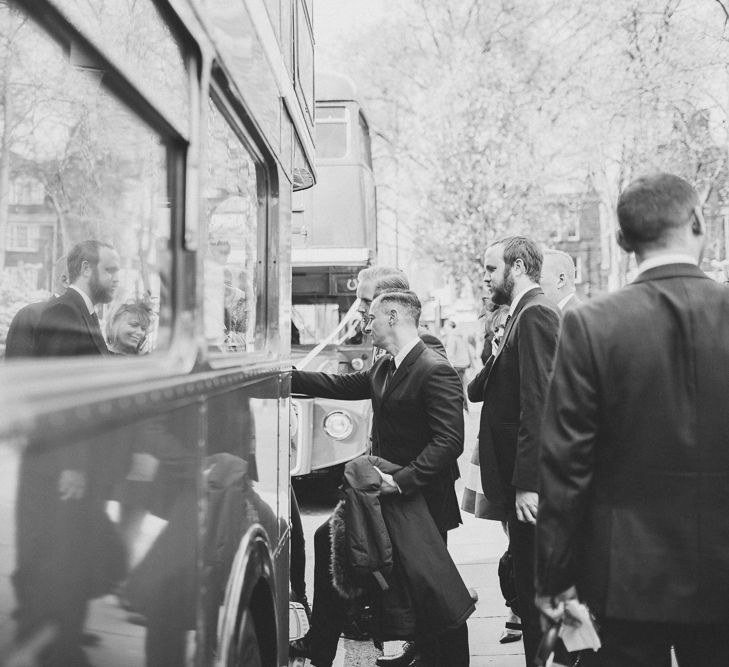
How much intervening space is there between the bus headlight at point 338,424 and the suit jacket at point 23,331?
214 inches

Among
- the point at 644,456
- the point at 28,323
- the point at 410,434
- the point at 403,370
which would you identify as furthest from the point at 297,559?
the point at 28,323

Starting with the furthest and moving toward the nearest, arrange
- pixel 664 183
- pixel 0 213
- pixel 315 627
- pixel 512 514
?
pixel 315 627
pixel 512 514
pixel 664 183
pixel 0 213

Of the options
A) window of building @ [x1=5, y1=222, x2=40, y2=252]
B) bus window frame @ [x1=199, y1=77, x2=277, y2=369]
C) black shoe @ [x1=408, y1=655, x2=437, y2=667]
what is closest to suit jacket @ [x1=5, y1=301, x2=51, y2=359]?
window of building @ [x1=5, y1=222, x2=40, y2=252]

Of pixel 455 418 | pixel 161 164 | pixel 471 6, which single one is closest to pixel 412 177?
pixel 471 6

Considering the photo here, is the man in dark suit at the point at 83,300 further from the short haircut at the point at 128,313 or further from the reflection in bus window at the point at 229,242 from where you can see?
the reflection in bus window at the point at 229,242

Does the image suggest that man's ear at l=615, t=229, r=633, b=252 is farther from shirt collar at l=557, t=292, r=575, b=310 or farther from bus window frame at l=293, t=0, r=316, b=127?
shirt collar at l=557, t=292, r=575, b=310

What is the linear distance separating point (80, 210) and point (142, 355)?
0.95ft

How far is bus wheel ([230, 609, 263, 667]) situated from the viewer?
6.40 ft

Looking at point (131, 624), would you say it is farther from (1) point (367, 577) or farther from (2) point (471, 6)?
(2) point (471, 6)

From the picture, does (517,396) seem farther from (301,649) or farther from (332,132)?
(332,132)

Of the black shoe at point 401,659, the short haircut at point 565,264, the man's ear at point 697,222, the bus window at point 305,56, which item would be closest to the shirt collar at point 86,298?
the man's ear at point 697,222

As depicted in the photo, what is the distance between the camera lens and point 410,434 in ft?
11.1

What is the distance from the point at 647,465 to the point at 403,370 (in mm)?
1519

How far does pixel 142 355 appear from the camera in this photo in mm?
1547
